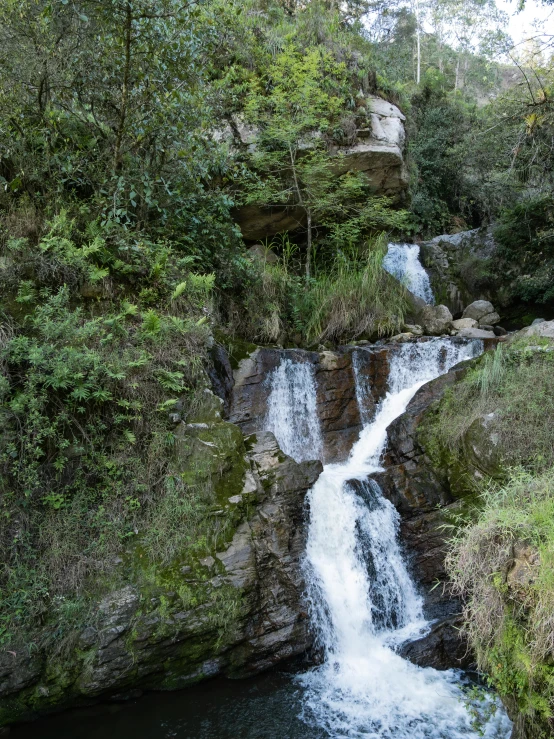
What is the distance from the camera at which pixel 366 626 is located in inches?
203

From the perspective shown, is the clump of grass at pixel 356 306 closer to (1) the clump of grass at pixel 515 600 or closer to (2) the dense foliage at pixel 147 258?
(2) the dense foliage at pixel 147 258

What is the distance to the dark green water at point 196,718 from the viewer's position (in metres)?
4.02

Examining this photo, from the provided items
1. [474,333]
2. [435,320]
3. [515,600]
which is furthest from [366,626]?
[435,320]

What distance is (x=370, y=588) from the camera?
17.5ft

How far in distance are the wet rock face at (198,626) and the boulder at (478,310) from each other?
8.16 m

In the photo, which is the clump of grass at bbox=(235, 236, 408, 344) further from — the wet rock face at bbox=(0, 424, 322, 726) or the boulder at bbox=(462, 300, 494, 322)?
the wet rock face at bbox=(0, 424, 322, 726)

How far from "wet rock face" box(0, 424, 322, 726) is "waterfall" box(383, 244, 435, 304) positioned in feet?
26.6

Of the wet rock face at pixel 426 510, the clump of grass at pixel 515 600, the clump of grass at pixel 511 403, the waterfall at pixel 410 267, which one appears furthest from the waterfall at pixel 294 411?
the waterfall at pixel 410 267

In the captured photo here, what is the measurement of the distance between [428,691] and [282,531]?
73.2 inches

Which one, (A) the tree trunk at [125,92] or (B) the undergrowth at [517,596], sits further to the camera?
(A) the tree trunk at [125,92]

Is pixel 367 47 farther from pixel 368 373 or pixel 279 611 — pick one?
pixel 279 611

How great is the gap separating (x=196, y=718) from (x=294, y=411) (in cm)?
408

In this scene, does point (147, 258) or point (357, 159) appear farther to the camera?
point (357, 159)

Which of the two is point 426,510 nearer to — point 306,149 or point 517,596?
point 517,596
